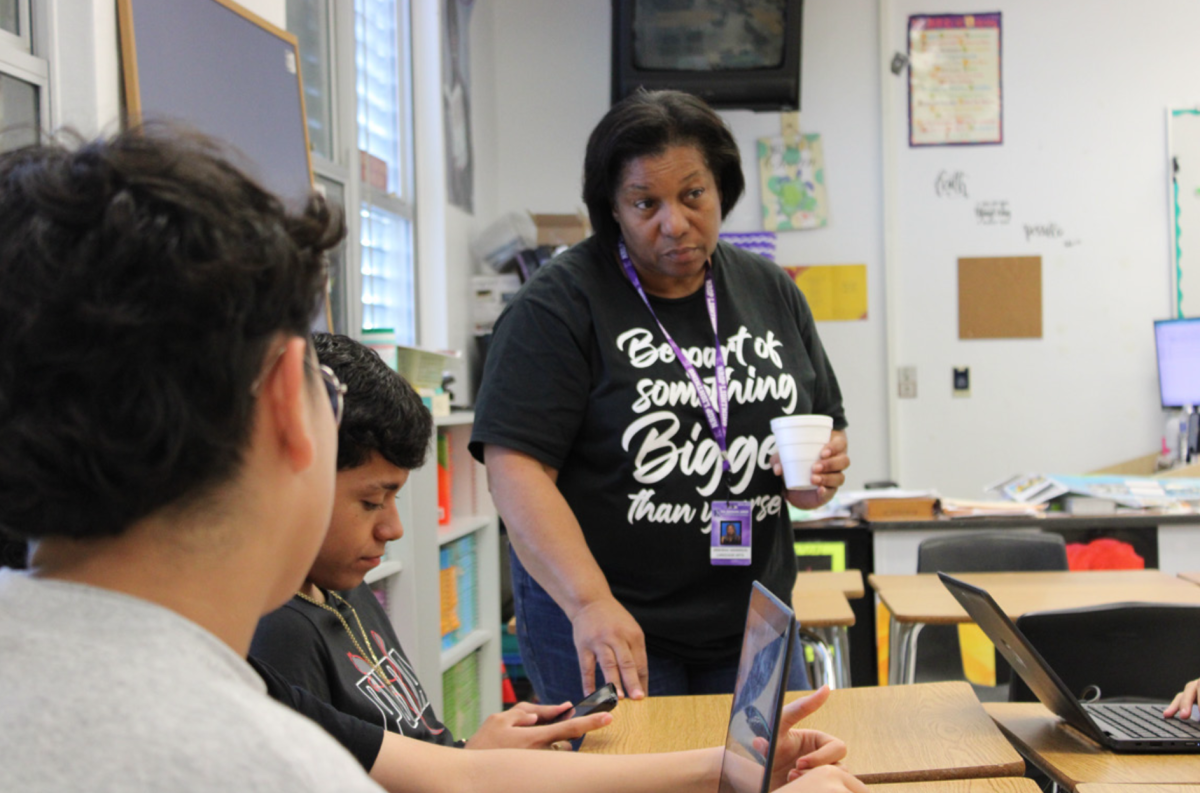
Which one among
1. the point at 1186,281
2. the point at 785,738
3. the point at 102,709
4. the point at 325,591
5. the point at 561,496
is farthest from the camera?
the point at 1186,281

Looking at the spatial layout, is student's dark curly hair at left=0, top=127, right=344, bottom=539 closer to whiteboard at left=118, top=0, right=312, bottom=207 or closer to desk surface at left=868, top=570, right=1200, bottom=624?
whiteboard at left=118, top=0, right=312, bottom=207

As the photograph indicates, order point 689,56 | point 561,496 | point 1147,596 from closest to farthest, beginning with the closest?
point 561,496 < point 1147,596 < point 689,56

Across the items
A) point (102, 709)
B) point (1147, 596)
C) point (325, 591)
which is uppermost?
point (102, 709)

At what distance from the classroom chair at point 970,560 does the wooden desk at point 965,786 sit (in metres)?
1.97

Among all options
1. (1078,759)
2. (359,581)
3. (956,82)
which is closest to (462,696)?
(359,581)

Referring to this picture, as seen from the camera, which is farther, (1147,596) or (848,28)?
(848,28)

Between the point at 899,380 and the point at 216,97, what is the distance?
153 inches

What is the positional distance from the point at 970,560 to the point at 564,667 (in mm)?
1868

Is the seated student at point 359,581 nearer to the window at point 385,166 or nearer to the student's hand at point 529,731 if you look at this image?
the student's hand at point 529,731

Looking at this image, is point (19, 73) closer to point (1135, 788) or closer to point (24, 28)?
point (24, 28)

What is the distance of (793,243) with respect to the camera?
5363 millimetres

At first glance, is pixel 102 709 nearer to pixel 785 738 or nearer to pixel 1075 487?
pixel 785 738

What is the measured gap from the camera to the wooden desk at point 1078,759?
3.85 ft

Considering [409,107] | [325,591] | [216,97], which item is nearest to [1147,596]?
[325,591]
